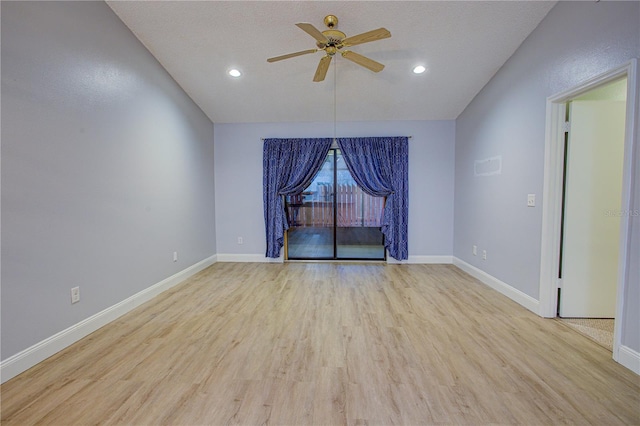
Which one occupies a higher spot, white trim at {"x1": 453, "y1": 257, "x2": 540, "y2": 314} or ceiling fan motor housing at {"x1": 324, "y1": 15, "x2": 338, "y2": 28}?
ceiling fan motor housing at {"x1": 324, "y1": 15, "x2": 338, "y2": 28}

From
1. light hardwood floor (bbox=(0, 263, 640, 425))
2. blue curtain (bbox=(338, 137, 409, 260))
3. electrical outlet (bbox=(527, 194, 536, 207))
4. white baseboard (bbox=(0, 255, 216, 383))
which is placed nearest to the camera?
light hardwood floor (bbox=(0, 263, 640, 425))

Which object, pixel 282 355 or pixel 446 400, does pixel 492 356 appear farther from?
pixel 282 355

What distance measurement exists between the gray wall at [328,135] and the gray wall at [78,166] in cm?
126

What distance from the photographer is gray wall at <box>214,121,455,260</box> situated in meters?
4.51

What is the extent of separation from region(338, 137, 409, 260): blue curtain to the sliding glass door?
0.23 meters

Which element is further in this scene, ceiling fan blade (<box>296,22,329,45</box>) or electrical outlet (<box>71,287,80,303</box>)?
electrical outlet (<box>71,287,80,303</box>)

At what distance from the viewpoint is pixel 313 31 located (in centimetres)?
208

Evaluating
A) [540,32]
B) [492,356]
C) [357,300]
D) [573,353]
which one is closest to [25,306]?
[357,300]

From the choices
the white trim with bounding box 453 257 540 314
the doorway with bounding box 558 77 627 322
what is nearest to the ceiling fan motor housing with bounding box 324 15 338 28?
the doorway with bounding box 558 77 627 322

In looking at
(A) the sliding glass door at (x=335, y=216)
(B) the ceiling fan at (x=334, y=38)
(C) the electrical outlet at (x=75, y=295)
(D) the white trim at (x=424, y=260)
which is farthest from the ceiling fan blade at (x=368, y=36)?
(D) the white trim at (x=424, y=260)

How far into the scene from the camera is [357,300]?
2982 millimetres

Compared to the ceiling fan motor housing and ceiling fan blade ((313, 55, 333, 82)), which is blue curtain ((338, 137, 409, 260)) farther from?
the ceiling fan motor housing

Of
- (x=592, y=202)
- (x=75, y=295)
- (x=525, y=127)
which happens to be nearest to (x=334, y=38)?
(x=525, y=127)

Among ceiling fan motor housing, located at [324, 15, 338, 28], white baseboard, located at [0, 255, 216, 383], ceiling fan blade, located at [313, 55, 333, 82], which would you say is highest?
ceiling fan motor housing, located at [324, 15, 338, 28]
